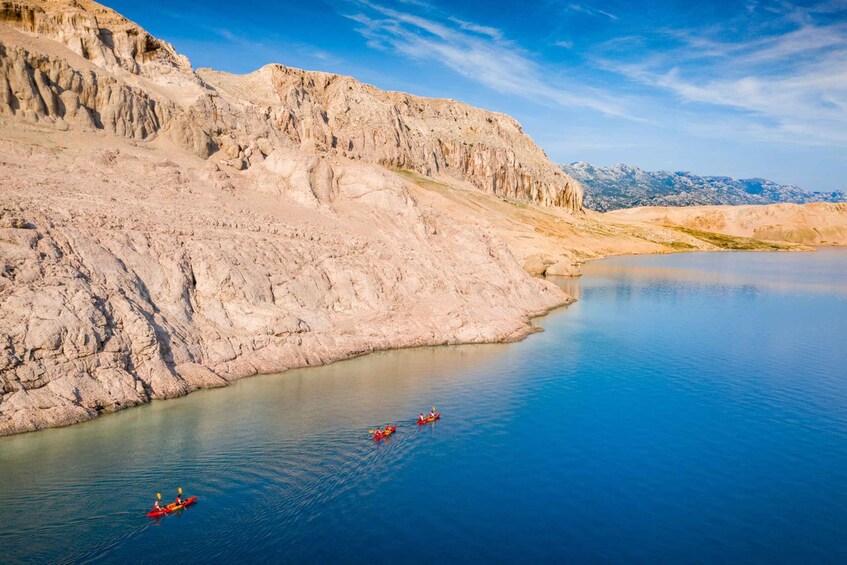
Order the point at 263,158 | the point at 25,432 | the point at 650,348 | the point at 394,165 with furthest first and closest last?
the point at 394,165, the point at 263,158, the point at 650,348, the point at 25,432

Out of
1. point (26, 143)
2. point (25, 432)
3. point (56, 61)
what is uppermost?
point (56, 61)

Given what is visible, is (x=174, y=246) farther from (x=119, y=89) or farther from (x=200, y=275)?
(x=119, y=89)

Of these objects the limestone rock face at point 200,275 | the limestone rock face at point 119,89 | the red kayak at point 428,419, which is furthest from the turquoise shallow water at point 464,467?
the limestone rock face at point 119,89

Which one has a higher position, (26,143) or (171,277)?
(26,143)

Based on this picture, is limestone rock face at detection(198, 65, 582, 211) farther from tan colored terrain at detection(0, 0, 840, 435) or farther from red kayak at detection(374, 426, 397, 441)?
red kayak at detection(374, 426, 397, 441)

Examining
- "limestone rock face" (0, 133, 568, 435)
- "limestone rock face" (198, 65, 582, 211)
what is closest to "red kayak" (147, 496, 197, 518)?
"limestone rock face" (0, 133, 568, 435)

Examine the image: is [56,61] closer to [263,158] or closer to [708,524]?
[263,158]

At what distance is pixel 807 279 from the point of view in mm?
94812

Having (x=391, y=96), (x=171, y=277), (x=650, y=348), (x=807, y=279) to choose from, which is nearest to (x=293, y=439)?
(x=171, y=277)

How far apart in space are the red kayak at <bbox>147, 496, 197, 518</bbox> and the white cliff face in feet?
30.4

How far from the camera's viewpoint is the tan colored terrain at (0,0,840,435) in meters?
29.7

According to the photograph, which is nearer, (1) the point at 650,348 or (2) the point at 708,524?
(2) the point at 708,524

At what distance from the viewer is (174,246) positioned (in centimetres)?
3772

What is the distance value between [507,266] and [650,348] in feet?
53.5
